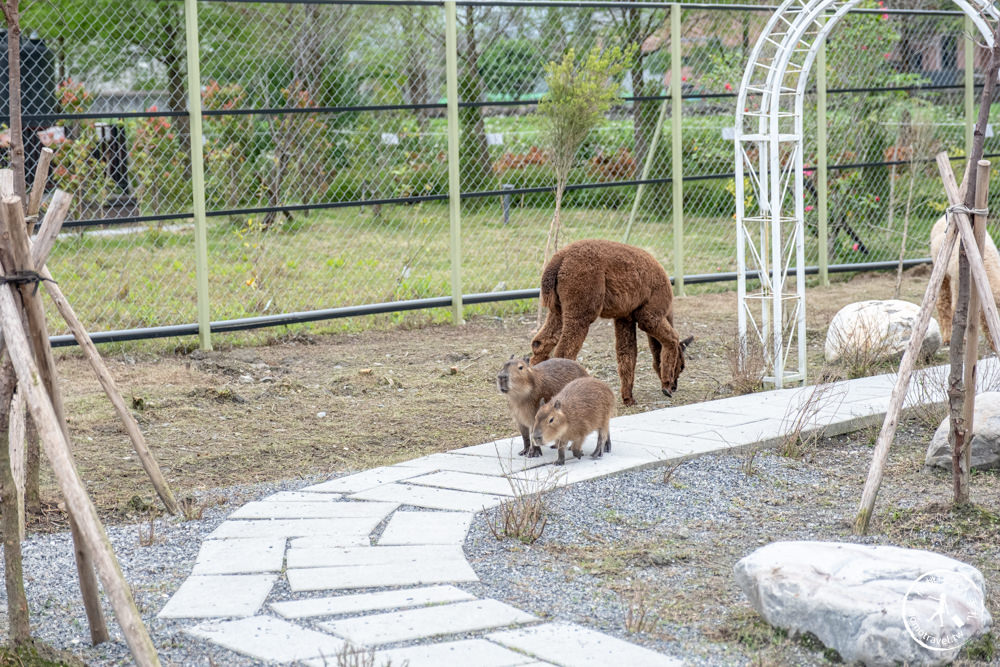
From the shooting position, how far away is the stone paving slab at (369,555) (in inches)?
187

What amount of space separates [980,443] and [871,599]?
279cm

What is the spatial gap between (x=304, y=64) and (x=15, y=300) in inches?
303

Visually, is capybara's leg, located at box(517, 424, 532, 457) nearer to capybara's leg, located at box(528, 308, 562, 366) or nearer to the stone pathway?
the stone pathway

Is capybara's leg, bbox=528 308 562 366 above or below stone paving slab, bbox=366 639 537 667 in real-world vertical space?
above

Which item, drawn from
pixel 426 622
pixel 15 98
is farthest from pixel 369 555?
pixel 15 98

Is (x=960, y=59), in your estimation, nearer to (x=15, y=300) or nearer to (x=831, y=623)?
(x=831, y=623)

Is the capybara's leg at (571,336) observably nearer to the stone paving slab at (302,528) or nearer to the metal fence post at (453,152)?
the stone paving slab at (302,528)

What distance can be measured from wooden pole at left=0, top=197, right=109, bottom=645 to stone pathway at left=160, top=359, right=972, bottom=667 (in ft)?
0.95

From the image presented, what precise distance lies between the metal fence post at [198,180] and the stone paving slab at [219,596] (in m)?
5.72

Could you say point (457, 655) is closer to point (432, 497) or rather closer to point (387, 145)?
point (432, 497)

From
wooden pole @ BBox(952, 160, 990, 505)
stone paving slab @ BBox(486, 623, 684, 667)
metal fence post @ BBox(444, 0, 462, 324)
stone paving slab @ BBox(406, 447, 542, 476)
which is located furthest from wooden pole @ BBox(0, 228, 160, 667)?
metal fence post @ BBox(444, 0, 462, 324)

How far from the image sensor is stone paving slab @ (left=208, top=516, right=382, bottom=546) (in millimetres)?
5121

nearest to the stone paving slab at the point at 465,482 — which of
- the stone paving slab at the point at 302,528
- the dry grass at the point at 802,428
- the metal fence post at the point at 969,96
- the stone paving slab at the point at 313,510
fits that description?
the stone paving slab at the point at 313,510

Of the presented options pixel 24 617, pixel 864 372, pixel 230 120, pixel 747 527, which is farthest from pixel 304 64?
pixel 24 617
